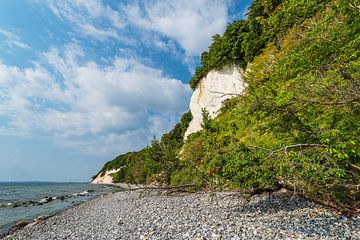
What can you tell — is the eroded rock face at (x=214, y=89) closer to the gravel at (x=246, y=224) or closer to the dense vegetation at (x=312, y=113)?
the gravel at (x=246, y=224)

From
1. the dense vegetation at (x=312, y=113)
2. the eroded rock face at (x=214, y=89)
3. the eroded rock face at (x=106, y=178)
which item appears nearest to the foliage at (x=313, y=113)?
the dense vegetation at (x=312, y=113)

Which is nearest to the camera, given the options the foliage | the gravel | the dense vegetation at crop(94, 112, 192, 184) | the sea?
the foliage

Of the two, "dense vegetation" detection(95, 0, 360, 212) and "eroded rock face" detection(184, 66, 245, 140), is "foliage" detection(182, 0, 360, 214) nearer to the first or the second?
"dense vegetation" detection(95, 0, 360, 212)

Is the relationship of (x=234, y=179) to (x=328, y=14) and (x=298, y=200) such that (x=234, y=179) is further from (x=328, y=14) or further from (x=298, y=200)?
(x=328, y=14)

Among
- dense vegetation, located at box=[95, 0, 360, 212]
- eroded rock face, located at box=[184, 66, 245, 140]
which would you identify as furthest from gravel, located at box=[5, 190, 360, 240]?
eroded rock face, located at box=[184, 66, 245, 140]

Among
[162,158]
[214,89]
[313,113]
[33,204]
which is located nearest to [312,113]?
[313,113]

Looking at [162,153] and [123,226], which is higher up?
[162,153]

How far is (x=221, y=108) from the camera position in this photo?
3459cm

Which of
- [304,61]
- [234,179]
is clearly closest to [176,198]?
[234,179]

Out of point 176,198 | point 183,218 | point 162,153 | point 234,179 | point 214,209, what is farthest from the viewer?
point 162,153

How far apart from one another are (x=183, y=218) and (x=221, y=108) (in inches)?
1042

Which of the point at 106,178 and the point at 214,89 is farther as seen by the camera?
the point at 106,178

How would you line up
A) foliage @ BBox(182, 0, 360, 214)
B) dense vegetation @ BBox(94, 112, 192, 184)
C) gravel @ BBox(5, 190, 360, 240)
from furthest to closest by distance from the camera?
dense vegetation @ BBox(94, 112, 192, 184)
gravel @ BBox(5, 190, 360, 240)
foliage @ BBox(182, 0, 360, 214)

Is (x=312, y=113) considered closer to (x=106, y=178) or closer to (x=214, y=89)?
(x=214, y=89)
